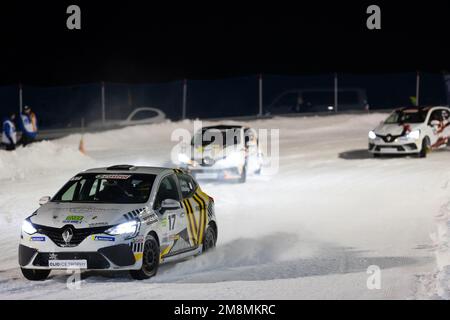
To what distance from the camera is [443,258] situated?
12.6m

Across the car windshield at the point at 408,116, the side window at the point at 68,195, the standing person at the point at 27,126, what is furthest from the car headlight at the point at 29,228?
the standing person at the point at 27,126

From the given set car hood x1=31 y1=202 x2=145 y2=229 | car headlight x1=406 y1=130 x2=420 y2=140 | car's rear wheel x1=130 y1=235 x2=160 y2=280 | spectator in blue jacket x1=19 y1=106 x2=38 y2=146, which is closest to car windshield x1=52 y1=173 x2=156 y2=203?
car hood x1=31 y1=202 x2=145 y2=229

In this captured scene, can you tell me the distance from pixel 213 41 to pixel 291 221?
3819 cm

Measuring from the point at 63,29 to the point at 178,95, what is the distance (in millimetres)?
15596

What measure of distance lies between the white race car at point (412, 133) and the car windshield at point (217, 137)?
200 inches

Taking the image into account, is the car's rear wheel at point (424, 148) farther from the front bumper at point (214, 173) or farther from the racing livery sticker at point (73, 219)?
the racing livery sticker at point (73, 219)

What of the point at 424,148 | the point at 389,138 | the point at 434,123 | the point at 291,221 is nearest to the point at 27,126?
the point at 389,138

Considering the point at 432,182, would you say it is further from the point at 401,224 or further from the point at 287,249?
the point at 287,249

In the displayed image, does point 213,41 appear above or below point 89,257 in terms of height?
above

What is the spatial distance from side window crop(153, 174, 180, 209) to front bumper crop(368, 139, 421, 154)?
14082mm

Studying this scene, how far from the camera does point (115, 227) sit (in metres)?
10.8

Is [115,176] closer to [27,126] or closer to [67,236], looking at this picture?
[67,236]

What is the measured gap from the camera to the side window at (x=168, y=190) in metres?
12.0
